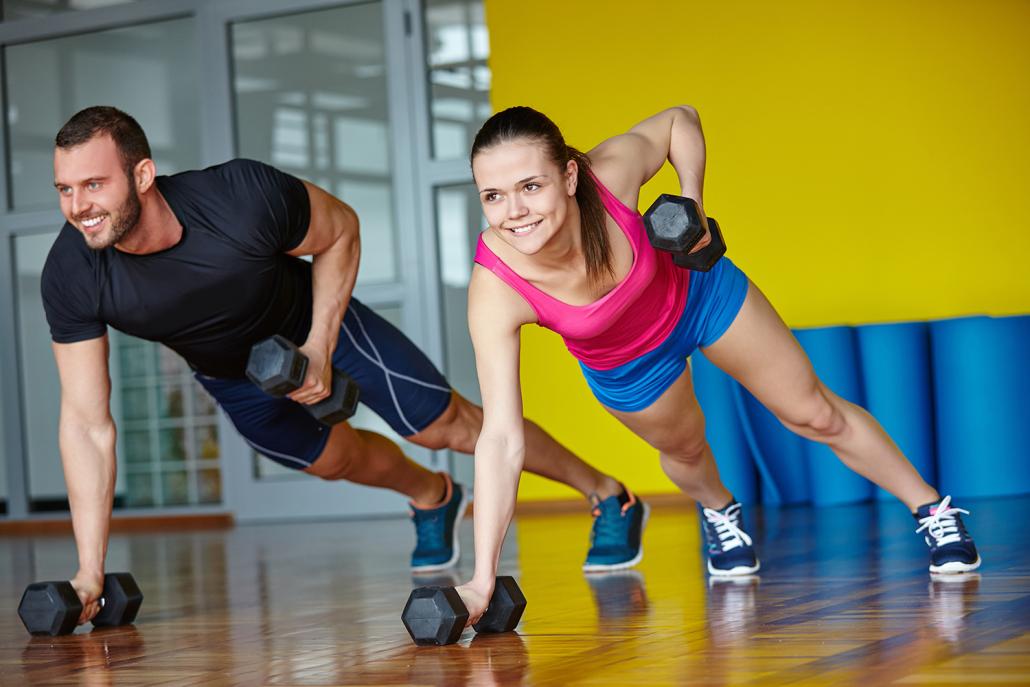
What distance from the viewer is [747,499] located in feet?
17.3

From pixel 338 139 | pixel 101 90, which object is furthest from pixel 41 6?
pixel 338 139

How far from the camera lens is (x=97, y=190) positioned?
2.59 metres

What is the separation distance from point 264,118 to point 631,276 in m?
4.63

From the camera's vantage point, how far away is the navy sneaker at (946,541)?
2604 millimetres

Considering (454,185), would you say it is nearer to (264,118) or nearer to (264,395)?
(264,118)

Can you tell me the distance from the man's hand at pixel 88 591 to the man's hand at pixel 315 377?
0.57m

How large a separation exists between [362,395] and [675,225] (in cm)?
133

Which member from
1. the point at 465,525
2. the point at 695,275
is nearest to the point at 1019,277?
the point at 465,525

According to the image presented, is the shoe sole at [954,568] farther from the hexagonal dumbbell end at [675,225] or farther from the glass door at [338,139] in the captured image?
the glass door at [338,139]

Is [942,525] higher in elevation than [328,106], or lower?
lower

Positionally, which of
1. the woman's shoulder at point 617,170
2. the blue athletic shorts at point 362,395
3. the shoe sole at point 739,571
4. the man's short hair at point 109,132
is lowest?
the shoe sole at point 739,571

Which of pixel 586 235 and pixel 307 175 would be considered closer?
pixel 586 235

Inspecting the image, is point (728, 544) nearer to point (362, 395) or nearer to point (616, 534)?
point (616, 534)

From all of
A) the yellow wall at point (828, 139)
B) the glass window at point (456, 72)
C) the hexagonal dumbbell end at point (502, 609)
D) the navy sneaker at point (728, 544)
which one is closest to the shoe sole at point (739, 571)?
the navy sneaker at point (728, 544)
